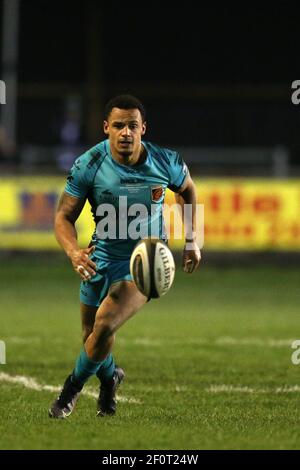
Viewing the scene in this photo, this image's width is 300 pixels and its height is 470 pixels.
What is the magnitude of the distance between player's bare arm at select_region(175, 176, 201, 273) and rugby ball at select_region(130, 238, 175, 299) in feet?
1.66

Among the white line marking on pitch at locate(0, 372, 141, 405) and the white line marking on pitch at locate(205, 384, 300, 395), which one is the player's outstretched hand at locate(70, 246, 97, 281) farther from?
the white line marking on pitch at locate(205, 384, 300, 395)

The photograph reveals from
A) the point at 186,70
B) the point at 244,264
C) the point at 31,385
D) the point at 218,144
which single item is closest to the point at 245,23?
the point at 186,70

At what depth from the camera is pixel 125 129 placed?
25.2 feet

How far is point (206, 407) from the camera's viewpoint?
328 inches

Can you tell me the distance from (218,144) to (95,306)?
20255 millimetres

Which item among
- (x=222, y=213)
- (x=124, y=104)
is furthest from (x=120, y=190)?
(x=222, y=213)

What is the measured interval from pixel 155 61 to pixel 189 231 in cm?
2262

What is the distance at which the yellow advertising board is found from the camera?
731 inches

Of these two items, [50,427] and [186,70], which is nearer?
[50,427]

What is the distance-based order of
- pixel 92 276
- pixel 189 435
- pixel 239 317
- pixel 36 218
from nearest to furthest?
1. pixel 189 435
2. pixel 92 276
3. pixel 239 317
4. pixel 36 218

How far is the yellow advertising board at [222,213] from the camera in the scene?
18578mm

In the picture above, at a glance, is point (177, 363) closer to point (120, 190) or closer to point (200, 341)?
point (200, 341)

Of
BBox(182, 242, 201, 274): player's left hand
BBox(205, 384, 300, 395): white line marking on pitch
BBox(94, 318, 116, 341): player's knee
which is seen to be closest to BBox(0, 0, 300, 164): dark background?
BBox(205, 384, 300, 395): white line marking on pitch
